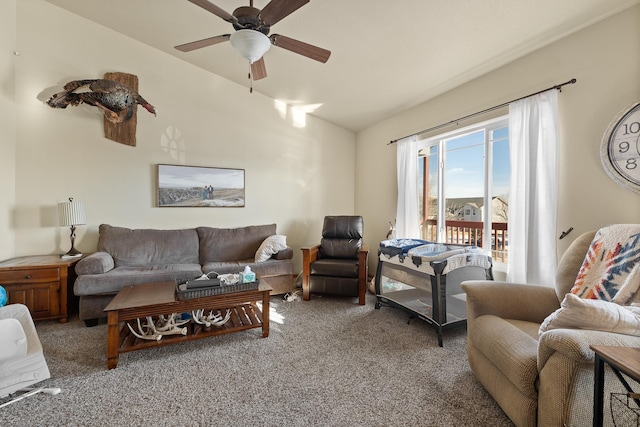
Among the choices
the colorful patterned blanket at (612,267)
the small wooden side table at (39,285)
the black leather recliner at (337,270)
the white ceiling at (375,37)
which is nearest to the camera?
the colorful patterned blanket at (612,267)

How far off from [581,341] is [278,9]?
233cm

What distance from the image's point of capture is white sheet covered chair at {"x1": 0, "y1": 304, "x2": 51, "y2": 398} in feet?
4.82

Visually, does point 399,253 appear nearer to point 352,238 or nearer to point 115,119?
point 352,238

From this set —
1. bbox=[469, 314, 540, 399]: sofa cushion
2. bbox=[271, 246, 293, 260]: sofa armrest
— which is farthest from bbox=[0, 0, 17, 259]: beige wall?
bbox=[469, 314, 540, 399]: sofa cushion

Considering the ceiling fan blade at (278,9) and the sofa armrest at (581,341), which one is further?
the ceiling fan blade at (278,9)

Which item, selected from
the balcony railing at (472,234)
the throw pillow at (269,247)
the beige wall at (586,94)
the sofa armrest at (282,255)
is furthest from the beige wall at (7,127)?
the beige wall at (586,94)

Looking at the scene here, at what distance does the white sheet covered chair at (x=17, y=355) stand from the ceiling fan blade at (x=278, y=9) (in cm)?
240

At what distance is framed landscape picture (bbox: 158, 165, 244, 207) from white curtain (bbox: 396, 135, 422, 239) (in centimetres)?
228

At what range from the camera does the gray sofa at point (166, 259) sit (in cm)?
257

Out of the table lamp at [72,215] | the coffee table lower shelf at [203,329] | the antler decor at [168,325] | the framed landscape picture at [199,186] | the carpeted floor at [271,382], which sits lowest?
the carpeted floor at [271,382]

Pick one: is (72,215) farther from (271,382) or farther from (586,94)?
(586,94)

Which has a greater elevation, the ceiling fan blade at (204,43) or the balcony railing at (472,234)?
the ceiling fan blade at (204,43)

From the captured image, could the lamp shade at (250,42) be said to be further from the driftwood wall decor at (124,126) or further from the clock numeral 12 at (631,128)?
the clock numeral 12 at (631,128)

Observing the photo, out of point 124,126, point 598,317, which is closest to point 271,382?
point 598,317
